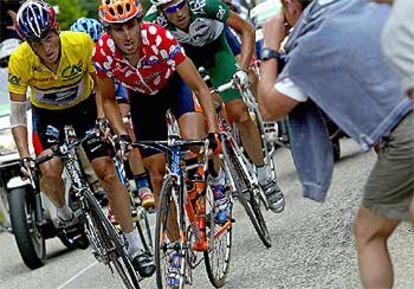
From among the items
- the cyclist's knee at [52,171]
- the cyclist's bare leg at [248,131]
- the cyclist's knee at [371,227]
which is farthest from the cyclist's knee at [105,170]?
the cyclist's knee at [371,227]

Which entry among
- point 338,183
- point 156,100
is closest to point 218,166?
point 156,100

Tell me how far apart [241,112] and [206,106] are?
2.36 metres

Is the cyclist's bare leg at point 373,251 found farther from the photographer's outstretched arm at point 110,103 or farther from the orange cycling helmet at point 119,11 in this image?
the photographer's outstretched arm at point 110,103

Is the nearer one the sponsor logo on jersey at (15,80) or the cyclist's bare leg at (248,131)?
the sponsor logo on jersey at (15,80)

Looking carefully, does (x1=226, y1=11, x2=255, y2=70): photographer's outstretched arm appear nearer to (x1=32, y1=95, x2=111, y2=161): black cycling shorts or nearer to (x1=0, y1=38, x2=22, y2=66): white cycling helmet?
(x1=32, y1=95, x2=111, y2=161): black cycling shorts

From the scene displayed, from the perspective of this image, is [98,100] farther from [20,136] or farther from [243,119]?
[243,119]

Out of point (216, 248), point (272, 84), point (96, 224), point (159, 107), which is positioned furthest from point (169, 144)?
point (272, 84)

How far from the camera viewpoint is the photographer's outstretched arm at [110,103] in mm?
8977

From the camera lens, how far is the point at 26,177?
9.40 metres

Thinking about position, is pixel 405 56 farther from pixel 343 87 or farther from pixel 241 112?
pixel 241 112

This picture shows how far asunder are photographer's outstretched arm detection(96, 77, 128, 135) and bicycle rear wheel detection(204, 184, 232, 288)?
0.79 meters

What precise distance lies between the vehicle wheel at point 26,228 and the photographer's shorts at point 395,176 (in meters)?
6.70

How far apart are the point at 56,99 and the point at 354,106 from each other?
16.3 feet

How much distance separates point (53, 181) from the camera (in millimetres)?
9805
